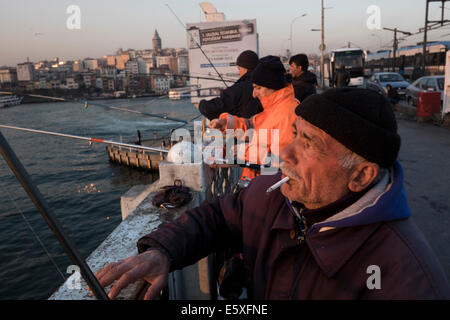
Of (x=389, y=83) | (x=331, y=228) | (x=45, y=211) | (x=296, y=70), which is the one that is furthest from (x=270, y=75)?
(x=389, y=83)

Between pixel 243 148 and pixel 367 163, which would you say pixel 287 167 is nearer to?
pixel 367 163

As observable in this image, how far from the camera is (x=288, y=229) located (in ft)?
4.64

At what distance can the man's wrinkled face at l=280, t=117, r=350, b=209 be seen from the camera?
1.40m

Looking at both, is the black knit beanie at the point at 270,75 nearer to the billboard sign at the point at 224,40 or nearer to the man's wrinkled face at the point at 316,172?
the man's wrinkled face at the point at 316,172

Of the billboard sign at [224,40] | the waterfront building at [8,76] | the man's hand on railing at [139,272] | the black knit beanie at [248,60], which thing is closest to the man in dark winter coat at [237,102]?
the black knit beanie at [248,60]

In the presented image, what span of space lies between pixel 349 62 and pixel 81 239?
2447 cm

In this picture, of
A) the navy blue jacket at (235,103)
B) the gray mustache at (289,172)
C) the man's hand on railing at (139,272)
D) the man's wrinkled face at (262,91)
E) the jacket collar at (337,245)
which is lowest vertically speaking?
the man's hand on railing at (139,272)

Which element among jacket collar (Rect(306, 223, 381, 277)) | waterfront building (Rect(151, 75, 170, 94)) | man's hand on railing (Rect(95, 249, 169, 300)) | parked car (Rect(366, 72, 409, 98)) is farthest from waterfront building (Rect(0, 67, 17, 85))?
parked car (Rect(366, 72, 409, 98))

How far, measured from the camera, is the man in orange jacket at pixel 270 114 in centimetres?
285

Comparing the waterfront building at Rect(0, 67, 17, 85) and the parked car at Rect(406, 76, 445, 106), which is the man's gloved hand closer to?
the waterfront building at Rect(0, 67, 17, 85)

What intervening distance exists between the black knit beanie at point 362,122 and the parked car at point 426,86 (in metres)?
16.1

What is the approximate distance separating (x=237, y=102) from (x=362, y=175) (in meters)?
3.11

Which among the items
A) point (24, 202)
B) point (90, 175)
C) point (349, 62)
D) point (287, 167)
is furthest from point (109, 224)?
point (287, 167)

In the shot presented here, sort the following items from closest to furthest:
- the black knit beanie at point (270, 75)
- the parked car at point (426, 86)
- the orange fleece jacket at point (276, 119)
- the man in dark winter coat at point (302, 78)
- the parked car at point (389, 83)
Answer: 1. the orange fleece jacket at point (276, 119)
2. the black knit beanie at point (270, 75)
3. the man in dark winter coat at point (302, 78)
4. the parked car at point (426, 86)
5. the parked car at point (389, 83)
